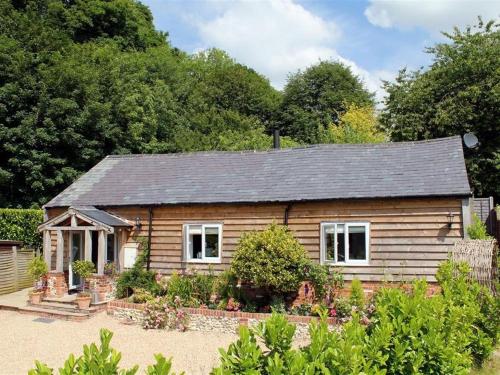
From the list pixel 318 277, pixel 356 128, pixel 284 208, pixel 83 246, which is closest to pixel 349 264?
pixel 318 277

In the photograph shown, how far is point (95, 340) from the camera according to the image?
43.2 ft

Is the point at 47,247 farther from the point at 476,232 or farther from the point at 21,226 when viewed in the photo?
the point at 476,232

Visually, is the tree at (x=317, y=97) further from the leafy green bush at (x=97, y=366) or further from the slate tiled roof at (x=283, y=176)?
the leafy green bush at (x=97, y=366)

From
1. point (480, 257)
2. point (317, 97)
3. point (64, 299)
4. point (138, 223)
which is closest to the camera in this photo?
point (480, 257)

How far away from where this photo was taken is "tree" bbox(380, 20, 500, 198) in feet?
92.9

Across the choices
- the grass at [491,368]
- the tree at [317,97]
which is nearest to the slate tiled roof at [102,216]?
the grass at [491,368]

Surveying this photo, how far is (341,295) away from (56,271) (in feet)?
33.2

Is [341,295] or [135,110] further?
[135,110]

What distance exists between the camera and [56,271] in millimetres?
17750

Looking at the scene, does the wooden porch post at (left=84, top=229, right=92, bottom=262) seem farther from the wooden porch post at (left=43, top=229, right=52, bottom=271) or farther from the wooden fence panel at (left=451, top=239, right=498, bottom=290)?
the wooden fence panel at (left=451, top=239, right=498, bottom=290)

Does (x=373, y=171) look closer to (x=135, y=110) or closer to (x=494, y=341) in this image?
(x=494, y=341)

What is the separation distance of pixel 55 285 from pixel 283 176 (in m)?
9.11

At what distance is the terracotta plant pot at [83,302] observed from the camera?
1599 centimetres

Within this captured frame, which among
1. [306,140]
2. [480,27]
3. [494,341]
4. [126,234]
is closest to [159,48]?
[306,140]
